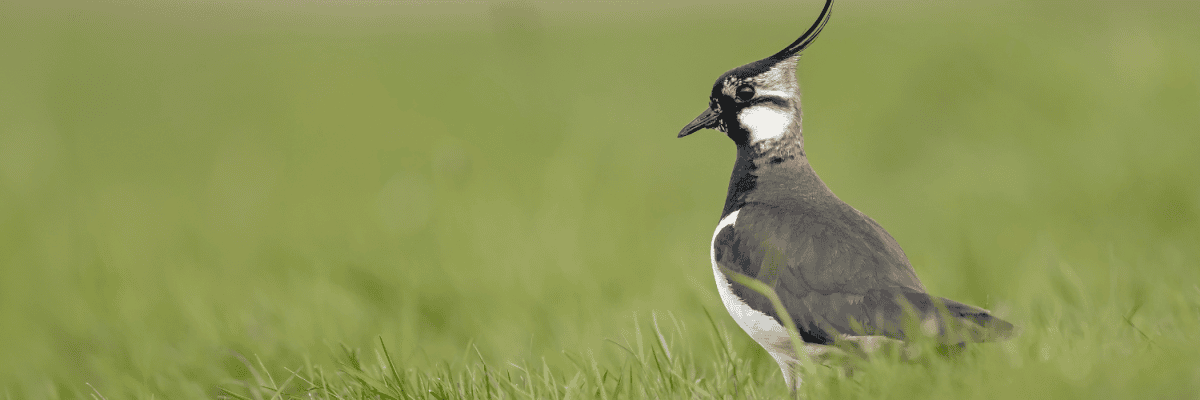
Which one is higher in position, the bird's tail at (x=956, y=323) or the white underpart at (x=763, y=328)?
the white underpart at (x=763, y=328)

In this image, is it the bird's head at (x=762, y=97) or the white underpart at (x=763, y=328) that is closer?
the white underpart at (x=763, y=328)

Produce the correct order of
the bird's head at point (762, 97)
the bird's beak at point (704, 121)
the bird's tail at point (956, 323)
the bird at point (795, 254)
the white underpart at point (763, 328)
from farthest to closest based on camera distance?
the bird's beak at point (704, 121)
the bird's head at point (762, 97)
the white underpart at point (763, 328)
the bird at point (795, 254)
the bird's tail at point (956, 323)

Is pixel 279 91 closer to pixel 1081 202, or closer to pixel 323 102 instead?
pixel 323 102

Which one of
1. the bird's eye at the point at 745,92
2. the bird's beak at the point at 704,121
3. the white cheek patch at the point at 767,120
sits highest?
the bird's eye at the point at 745,92

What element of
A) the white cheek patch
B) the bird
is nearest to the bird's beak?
the bird

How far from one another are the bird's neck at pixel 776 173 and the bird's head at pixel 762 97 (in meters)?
0.04

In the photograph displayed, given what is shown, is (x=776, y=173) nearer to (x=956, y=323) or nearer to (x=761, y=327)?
(x=761, y=327)

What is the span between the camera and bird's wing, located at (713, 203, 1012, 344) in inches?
115

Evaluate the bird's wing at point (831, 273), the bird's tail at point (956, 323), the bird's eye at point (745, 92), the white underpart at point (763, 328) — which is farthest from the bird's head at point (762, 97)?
the bird's tail at point (956, 323)

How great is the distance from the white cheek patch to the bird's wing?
33 cm

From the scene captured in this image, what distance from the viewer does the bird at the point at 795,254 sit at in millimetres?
2920

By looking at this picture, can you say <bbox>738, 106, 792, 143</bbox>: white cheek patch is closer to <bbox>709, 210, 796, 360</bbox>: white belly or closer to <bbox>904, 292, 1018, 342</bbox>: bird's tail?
<bbox>709, 210, 796, 360</bbox>: white belly

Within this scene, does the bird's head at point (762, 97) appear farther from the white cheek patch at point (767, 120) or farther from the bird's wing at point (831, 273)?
the bird's wing at point (831, 273)

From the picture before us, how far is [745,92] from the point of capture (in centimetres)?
344
